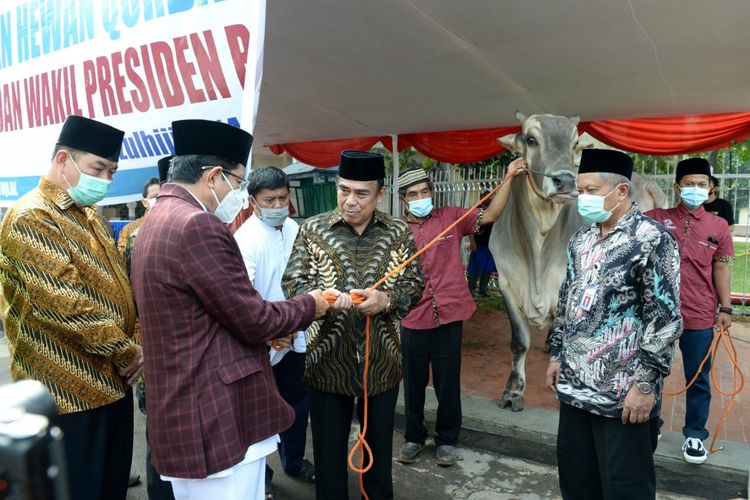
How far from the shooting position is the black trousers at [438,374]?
11.7 ft

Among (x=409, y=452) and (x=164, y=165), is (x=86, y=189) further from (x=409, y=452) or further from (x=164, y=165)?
(x=409, y=452)

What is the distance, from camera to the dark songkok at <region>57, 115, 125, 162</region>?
2330mm

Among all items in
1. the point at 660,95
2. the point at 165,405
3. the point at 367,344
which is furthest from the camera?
the point at 660,95

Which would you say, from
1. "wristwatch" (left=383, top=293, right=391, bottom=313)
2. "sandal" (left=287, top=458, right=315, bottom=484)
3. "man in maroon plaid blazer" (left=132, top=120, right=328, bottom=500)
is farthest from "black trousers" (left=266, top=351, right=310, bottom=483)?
"man in maroon plaid blazer" (left=132, top=120, right=328, bottom=500)

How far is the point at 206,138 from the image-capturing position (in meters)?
1.91

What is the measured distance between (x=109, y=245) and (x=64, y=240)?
0.86 ft

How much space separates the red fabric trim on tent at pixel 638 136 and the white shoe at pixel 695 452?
9.64 ft

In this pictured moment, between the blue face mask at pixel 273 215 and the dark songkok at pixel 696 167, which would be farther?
the dark songkok at pixel 696 167

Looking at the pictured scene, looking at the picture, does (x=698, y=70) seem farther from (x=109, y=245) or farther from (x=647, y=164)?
(x=647, y=164)

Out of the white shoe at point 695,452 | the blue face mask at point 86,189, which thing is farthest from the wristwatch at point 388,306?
the white shoe at point 695,452

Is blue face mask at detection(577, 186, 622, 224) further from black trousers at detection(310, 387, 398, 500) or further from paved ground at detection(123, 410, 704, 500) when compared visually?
paved ground at detection(123, 410, 704, 500)

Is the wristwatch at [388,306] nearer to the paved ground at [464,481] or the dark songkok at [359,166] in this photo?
the dark songkok at [359,166]

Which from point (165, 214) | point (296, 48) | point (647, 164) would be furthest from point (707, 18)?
point (647, 164)

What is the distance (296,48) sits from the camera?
3.89 metres
